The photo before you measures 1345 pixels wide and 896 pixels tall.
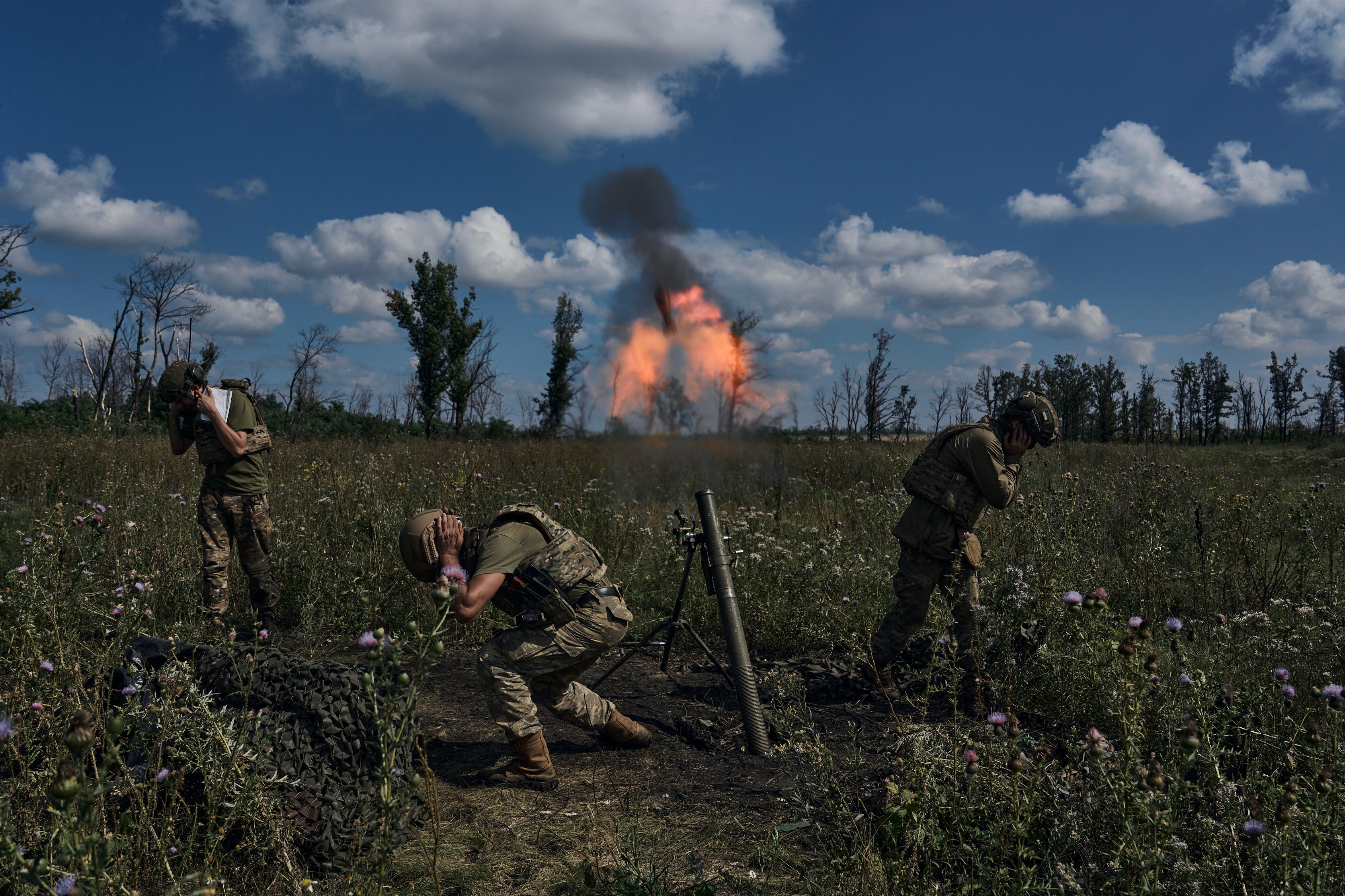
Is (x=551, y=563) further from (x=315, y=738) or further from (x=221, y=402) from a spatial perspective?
(x=221, y=402)

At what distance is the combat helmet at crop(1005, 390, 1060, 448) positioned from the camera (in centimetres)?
441

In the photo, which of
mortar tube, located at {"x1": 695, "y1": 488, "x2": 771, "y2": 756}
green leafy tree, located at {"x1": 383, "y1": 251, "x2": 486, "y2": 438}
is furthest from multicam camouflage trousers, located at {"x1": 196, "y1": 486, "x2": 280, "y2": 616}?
green leafy tree, located at {"x1": 383, "y1": 251, "x2": 486, "y2": 438}

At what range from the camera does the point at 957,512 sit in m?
4.42

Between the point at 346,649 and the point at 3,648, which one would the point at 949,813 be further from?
the point at 3,648

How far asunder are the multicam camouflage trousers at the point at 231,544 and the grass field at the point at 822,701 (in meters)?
0.24

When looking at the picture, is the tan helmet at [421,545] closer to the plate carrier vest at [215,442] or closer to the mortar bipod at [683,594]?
the mortar bipod at [683,594]

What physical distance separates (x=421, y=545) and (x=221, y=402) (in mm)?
3295

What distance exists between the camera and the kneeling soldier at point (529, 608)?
339 centimetres

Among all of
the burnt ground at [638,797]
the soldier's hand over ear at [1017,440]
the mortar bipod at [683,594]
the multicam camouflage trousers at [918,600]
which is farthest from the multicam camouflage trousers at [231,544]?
the soldier's hand over ear at [1017,440]

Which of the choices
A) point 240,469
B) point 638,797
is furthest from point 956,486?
point 240,469

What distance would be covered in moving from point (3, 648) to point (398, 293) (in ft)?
86.7

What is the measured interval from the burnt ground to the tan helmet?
2.66 ft

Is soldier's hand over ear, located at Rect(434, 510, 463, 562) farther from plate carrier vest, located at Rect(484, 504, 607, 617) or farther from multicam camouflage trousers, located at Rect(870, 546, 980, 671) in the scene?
multicam camouflage trousers, located at Rect(870, 546, 980, 671)

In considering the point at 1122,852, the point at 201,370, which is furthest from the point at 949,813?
the point at 201,370
